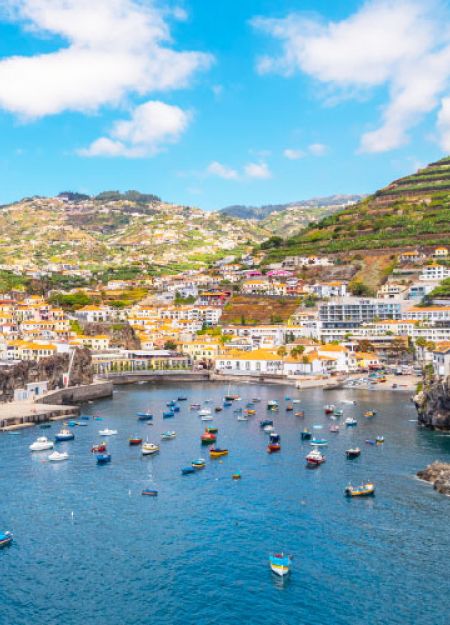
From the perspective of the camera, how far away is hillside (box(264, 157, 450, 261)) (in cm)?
14638

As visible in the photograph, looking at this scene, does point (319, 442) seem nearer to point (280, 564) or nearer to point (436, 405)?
point (436, 405)

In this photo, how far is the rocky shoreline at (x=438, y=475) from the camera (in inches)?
1720

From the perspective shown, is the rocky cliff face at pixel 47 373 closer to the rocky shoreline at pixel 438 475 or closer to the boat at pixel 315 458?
the boat at pixel 315 458

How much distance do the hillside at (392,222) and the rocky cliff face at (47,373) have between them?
248ft

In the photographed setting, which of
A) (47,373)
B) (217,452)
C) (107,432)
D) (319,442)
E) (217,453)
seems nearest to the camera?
(217,453)

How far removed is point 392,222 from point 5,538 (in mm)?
131250

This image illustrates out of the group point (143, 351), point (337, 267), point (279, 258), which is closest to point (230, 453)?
point (143, 351)

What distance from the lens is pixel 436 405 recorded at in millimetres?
62156

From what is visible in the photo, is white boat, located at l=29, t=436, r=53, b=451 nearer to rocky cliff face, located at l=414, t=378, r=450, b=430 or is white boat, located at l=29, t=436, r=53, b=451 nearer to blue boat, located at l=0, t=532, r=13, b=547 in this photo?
blue boat, located at l=0, t=532, r=13, b=547

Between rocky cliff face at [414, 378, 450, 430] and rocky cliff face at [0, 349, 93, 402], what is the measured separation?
153ft

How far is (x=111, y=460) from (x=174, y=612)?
85.5 feet

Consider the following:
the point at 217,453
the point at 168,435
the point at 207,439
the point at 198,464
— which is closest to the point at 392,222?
the point at 168,435

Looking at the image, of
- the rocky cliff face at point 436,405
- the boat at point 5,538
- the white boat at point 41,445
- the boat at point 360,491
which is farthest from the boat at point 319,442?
the boat at point 5,538

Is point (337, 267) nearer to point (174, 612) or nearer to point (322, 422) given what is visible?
point (322, 422)
